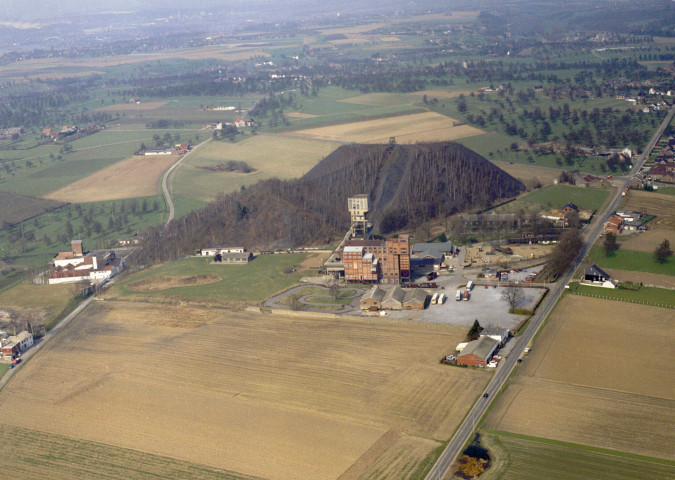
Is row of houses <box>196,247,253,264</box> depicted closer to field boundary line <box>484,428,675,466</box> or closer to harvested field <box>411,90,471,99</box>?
field boundary line <box>484,428,675,466</box>

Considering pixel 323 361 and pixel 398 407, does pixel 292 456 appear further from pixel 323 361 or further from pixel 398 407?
pixel 323 361

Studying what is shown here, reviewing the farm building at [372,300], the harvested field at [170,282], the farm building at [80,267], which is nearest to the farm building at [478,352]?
the farm building at [372,300]

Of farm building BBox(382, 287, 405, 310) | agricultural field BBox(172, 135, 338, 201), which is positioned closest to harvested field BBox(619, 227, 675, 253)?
farm building BBox(382, 287, 405, 310)

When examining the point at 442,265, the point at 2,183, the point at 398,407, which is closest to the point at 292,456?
the point at 398,407

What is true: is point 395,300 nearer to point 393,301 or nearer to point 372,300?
point 393,301

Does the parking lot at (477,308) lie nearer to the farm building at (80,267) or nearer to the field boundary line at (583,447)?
the field boundary line at (583,447)
